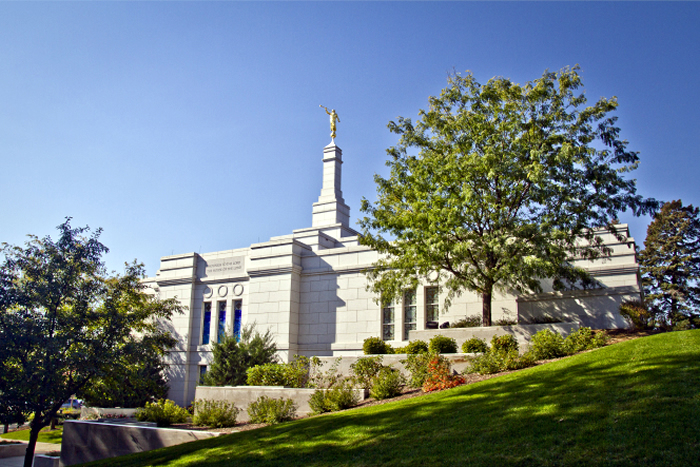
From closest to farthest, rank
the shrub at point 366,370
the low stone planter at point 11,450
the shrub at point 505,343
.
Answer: the shrub at point 366,370, the shrub at point 505,343, the low stone planter at point 11,450

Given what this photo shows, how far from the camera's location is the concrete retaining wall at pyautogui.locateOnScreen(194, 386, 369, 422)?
16.3 metres

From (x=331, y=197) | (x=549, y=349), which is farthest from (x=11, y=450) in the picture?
(x=549, y=349)

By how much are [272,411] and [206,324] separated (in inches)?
642

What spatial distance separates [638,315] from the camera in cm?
1794

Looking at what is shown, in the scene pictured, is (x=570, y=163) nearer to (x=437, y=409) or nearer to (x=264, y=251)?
(x=437, y=409)

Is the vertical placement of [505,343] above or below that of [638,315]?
below

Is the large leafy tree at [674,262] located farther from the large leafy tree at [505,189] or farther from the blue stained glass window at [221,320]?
the blue stained glass window at [221,320]

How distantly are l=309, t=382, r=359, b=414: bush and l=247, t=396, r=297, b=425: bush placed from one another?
2.24 ft

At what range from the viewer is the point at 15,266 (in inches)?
638

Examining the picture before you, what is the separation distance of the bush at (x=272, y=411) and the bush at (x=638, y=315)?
1200cm

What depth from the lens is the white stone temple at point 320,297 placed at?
2114cm

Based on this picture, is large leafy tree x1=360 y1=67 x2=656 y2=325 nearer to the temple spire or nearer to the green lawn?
the temple spire

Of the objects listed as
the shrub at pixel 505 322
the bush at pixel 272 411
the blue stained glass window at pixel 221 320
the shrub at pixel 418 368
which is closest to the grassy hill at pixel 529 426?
the bush at pixel 272 411

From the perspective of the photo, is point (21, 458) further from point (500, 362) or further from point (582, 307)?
point (582, 307)
